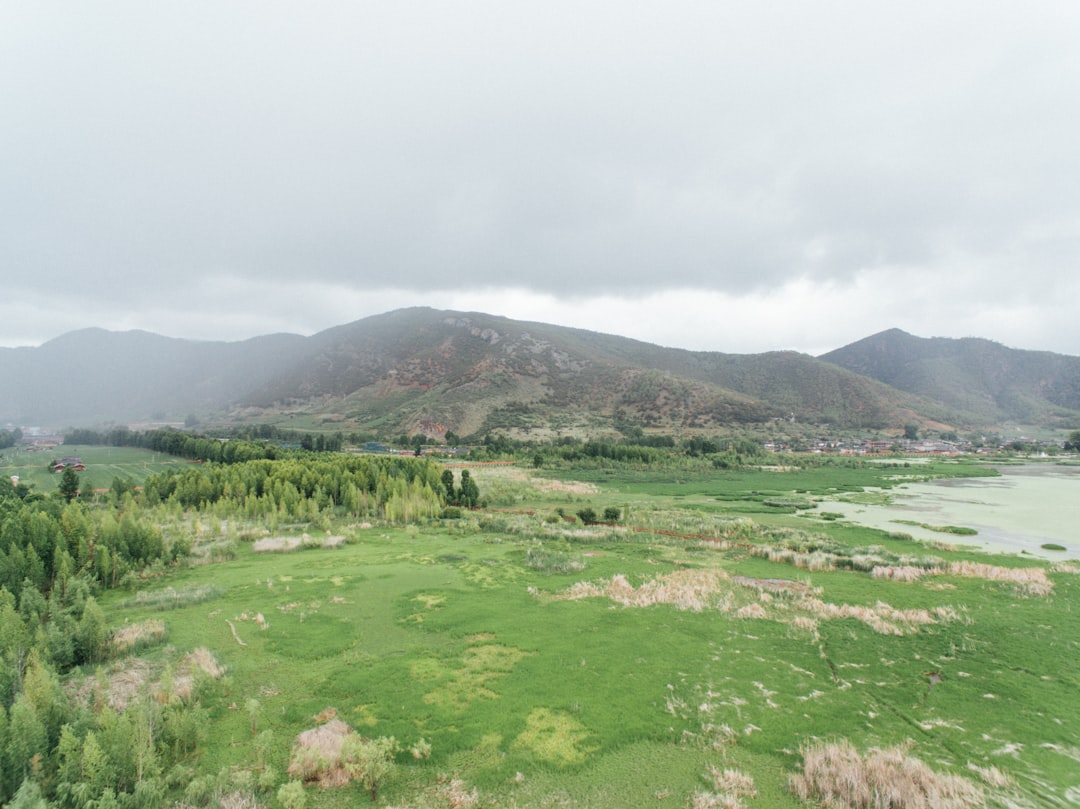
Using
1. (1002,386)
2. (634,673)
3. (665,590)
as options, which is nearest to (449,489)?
(665,590)

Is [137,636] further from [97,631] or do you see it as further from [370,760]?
[370,760]

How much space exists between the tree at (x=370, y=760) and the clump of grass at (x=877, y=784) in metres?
7.18

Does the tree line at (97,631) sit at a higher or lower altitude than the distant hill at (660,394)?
lower

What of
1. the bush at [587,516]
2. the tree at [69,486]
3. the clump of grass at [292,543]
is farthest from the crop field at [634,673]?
the tree at [69,486]

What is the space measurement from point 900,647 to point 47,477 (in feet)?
299

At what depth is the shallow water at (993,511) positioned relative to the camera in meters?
32.2

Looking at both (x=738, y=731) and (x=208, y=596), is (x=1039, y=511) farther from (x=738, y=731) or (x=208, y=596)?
(x=208, y=596)

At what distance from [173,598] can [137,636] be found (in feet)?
14.5

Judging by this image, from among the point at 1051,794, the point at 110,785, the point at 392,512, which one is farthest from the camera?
the point at 392,512

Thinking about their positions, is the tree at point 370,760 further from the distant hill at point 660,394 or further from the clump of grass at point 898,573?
the distant hill at point 660,394

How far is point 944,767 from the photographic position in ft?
30.0

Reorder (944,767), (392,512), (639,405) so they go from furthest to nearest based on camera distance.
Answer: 1. (639,405)
2. (392,512)
3. (944,767)

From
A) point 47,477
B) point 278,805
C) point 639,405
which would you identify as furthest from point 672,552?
point 639,405

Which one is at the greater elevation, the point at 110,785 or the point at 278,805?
the point at 110,785
